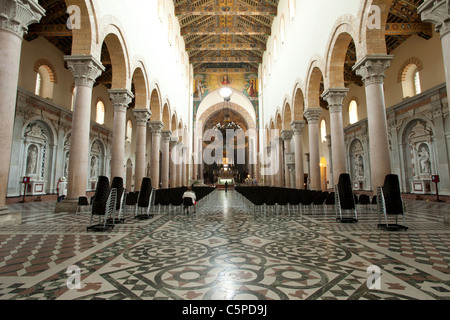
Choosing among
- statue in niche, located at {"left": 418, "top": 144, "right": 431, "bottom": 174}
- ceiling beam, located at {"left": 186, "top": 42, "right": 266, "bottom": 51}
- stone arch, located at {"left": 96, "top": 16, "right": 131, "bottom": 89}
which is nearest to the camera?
stone arch, located at {"left": 96, "top": 16, "right": 131, "bottom": 89}

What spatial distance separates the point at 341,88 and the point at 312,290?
970 centimetres

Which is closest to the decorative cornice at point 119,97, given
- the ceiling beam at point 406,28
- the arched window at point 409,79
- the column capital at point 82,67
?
the column capital at point 82,67

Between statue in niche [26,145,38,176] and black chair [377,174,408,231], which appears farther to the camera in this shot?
statue in niche [26,145,38,176]

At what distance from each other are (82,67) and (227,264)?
7.59m

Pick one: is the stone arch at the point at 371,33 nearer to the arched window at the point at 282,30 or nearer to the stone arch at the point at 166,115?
the arched window at the point at 282,30

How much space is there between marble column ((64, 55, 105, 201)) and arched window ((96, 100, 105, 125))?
12519 millimetres

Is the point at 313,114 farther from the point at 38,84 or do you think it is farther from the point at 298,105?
the point at 38,84

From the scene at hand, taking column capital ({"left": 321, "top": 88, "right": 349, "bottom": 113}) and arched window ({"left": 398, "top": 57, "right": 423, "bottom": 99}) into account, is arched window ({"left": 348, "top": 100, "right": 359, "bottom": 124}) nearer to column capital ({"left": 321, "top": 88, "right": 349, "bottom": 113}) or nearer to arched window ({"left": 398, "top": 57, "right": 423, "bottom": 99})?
arched window ({"left": 398, "top": 57, "right": 423, "bottom": 99})

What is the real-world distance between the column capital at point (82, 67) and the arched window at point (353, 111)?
A: 1813cm

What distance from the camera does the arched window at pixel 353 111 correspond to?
63.2ft

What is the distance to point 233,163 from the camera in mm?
42938

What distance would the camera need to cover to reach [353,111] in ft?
64.5

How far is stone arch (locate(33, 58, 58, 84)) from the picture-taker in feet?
41.9

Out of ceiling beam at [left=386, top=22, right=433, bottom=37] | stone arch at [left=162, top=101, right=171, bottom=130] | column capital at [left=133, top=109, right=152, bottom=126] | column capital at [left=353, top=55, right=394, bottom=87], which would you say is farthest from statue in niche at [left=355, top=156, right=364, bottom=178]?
column capital at [left=133, top=109, right=152, bottom=126]
